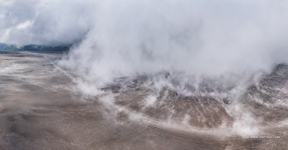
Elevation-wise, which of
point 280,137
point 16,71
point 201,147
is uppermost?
point 16,71

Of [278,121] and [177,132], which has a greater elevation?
[278,121]

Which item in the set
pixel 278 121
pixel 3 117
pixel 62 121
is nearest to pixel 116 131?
pixel 62 121

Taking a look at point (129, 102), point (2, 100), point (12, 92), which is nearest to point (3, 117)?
point (2, 100)

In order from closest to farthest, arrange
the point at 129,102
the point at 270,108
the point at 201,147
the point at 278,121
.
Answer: the point at 201,147 < the point at 278,121 < the point at 270,108 < the point at 129,102

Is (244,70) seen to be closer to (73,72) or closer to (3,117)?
(73,72)

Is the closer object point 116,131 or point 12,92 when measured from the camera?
point 116,131

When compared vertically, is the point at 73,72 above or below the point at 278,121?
above

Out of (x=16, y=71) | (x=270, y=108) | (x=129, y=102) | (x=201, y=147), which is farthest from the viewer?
(x=16, y=71)

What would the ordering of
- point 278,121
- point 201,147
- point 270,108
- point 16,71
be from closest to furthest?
point 201,147, point 278,121, point 270,108, point 16,71

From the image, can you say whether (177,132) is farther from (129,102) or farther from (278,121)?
(278,121)
